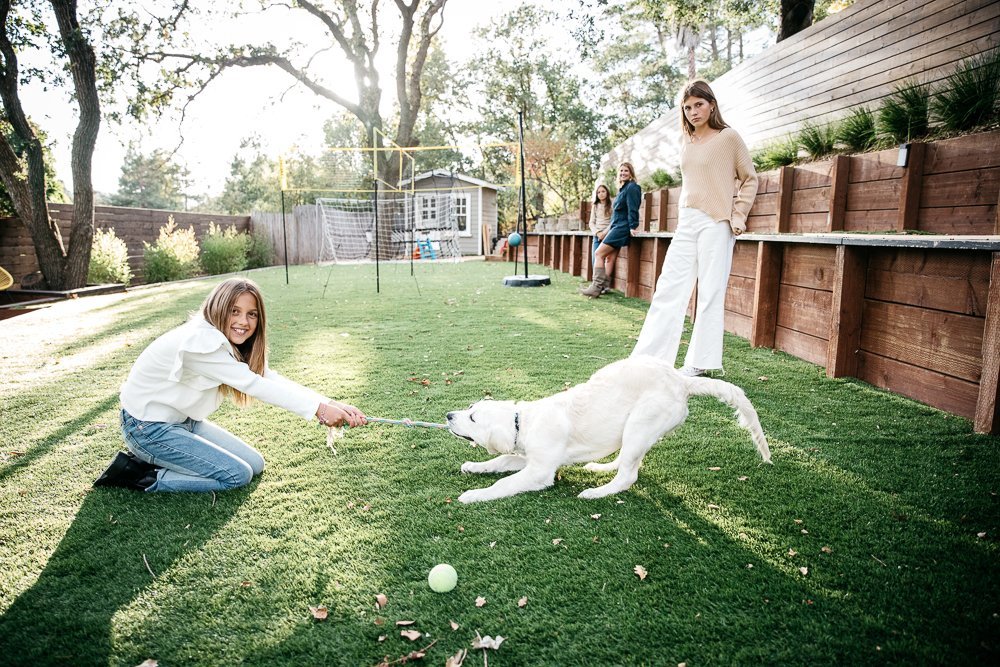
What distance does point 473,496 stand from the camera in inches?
106

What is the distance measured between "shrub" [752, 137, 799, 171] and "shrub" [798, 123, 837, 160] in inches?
4.7

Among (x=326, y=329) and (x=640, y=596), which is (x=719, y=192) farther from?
(x=326, y=329)

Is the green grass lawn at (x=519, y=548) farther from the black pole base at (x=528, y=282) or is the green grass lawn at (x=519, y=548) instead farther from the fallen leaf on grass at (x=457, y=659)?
the black pole base at (x=528, y=282)

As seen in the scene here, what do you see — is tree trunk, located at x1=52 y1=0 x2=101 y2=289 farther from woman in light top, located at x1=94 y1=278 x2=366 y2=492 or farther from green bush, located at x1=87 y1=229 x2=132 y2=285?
woman in light top, located at x1=94 y1=278 x2=366 y2=492

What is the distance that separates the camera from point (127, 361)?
5.43m

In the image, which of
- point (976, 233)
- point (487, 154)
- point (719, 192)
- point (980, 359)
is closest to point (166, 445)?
point (719, 192)

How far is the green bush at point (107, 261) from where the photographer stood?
12.4 m

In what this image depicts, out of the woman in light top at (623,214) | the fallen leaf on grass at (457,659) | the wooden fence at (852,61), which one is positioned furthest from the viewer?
the woman in light top at (623,214)

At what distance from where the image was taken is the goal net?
67.1 ft

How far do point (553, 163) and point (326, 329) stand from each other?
27.1 metres

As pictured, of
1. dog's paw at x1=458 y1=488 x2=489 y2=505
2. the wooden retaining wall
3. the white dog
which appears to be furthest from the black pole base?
the wooden retaining wall

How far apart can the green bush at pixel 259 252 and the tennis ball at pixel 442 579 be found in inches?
777

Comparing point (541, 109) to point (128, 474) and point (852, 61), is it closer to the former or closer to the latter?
point (852, 61)

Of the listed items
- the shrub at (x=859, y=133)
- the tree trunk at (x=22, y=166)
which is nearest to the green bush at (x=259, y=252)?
the tree trunk at (x=22, y=166)
